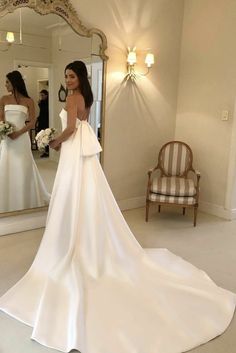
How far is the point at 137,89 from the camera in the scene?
4172 millimetres

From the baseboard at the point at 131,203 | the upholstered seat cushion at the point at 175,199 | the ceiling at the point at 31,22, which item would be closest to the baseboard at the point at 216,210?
the upholstered seat cushion at the point at 175,199

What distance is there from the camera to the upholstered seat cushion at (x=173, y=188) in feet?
12.3

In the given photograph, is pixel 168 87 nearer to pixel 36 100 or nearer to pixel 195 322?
pixel 36 100

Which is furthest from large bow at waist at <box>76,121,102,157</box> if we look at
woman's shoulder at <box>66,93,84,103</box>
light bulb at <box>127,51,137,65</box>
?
light bulb at <box>127,51,137,65</box>

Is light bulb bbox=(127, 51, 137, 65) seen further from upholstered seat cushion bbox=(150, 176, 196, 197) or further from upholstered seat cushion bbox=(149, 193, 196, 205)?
upholstered seat cushion bbox=(149, 193, 196, 205)

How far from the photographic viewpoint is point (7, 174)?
11.1 feet

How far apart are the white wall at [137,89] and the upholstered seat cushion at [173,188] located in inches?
24.1

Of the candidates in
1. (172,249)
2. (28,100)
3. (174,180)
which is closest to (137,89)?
(174,180)

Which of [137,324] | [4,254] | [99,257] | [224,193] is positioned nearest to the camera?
[137,324]

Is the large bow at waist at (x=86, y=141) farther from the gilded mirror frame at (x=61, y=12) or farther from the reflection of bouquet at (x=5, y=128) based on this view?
the gilded mirror frame at (x=61, y=12)

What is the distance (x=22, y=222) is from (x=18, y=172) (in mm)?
547

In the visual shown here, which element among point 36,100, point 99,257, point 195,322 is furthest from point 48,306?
point 36,100

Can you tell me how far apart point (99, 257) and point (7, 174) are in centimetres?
144

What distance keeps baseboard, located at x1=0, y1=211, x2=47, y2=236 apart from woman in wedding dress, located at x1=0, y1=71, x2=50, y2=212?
0.37 feet
